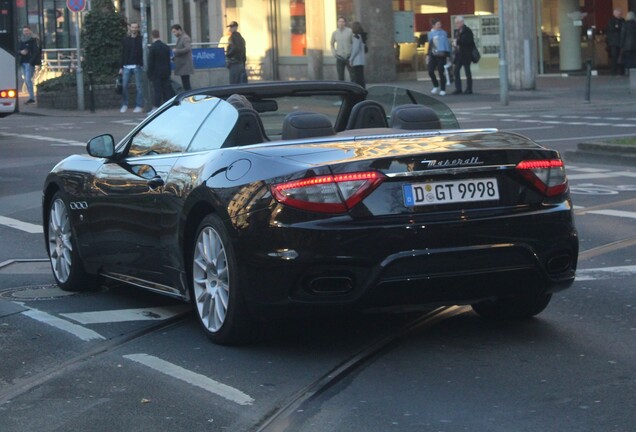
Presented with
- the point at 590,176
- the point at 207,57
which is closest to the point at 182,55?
the point at 207,57

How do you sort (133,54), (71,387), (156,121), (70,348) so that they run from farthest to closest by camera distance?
(133,54)
(156,121)
(70,348)
(71,387)

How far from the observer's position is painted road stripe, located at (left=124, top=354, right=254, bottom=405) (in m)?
5.95

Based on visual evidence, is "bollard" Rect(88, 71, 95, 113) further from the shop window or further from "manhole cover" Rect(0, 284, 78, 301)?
"manhole cover" Rect(0, 284, 78, 301)

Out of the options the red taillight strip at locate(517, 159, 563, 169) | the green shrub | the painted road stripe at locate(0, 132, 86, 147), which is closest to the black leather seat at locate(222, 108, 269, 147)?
the red taillight strip at locate(517, 159, 563, 169)

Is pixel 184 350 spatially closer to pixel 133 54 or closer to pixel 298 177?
pixel 298 177

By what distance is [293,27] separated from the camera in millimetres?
46781

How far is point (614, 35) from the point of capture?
3931cm

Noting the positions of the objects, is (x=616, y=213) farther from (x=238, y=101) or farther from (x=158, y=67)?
(x=158, y=67)

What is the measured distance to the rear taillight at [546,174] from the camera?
22.3 feet

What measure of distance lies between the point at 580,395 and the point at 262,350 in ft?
6.01

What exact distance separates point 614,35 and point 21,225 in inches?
1137

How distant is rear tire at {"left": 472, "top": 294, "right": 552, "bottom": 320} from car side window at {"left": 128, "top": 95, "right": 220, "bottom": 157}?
190 cm

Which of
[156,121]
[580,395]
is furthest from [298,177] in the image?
[156,121]

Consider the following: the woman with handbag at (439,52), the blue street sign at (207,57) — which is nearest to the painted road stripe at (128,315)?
the woman with handbag at (439,52)
